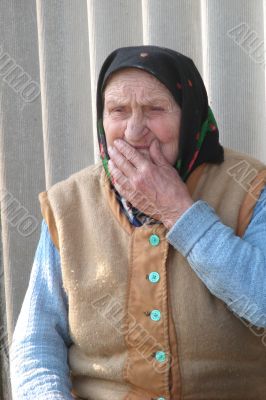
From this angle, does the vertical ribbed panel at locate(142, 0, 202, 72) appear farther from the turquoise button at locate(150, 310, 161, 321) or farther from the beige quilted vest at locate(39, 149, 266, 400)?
the turquoise button at locate(150, 310, 161, 321)

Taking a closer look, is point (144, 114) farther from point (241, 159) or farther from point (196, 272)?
point (196, 272)

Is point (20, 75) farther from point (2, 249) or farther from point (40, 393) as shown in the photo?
point (40, 393)

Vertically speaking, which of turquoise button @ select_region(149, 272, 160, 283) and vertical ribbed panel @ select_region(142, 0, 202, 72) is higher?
vertical ribbed panel @ select_region(142, 0, 202, 72)

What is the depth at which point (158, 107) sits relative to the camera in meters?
1.99

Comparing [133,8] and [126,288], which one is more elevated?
[133,8]

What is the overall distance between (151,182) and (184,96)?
28cm

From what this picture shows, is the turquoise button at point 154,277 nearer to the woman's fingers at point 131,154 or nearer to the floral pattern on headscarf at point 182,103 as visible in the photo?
the floral pattern on headscarf at point 182,103

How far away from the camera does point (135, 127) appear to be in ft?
6.43

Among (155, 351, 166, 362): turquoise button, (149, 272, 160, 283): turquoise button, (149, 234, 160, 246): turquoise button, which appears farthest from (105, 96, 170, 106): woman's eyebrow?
(155, 351, 166, 362): turquoise button

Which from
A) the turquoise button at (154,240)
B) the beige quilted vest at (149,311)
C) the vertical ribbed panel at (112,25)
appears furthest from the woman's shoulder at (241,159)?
the vertical ribbed panel at (112,25)

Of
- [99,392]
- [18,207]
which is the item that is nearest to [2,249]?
[18,207]

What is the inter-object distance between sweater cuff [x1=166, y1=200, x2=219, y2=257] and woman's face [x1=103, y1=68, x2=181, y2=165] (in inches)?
8.7

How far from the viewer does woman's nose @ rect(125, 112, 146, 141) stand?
1959 mm

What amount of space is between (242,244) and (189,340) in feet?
1.03
